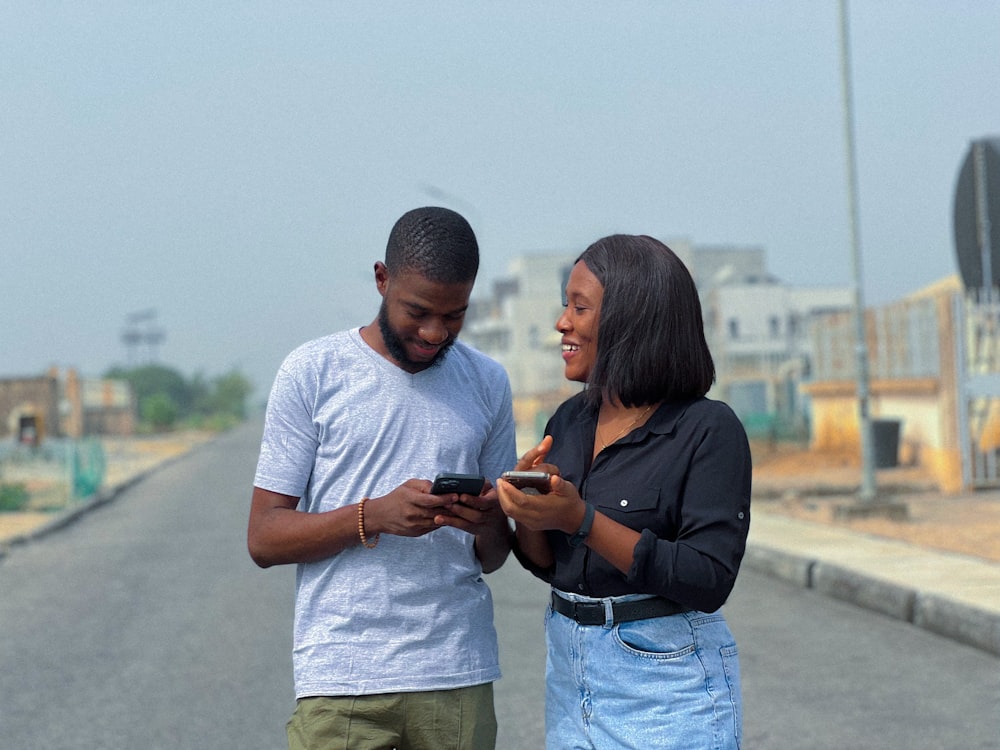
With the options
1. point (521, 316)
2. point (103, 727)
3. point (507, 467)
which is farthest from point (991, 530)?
point (521, 316)

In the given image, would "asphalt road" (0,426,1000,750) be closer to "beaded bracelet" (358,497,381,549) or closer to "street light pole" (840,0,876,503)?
"beaded bracelet" (358,497,381,549)

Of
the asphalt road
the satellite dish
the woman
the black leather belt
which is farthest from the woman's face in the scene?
the satellite dish

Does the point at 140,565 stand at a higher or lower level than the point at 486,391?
lower

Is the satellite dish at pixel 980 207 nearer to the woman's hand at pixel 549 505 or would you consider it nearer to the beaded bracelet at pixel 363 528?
the beaded bracelet at pixel 363 528

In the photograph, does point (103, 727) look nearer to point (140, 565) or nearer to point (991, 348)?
point (140, 565)

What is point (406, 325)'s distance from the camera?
289cm

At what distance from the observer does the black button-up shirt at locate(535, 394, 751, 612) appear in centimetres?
249

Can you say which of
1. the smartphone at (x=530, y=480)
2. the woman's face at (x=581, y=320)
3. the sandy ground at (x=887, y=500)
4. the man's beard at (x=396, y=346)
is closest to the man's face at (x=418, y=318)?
the man's beard at (x=396, y=346)

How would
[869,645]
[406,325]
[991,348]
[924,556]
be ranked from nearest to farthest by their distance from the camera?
[406,325]
[869,645]
[924,556]
[991,348]

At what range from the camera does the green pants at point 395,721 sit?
2.81 m

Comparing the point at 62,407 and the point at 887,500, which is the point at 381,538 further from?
the point at 62,407

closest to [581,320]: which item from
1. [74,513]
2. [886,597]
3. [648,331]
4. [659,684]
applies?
[648,331]

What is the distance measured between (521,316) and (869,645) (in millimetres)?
85761

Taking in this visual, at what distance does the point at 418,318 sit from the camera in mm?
2893
